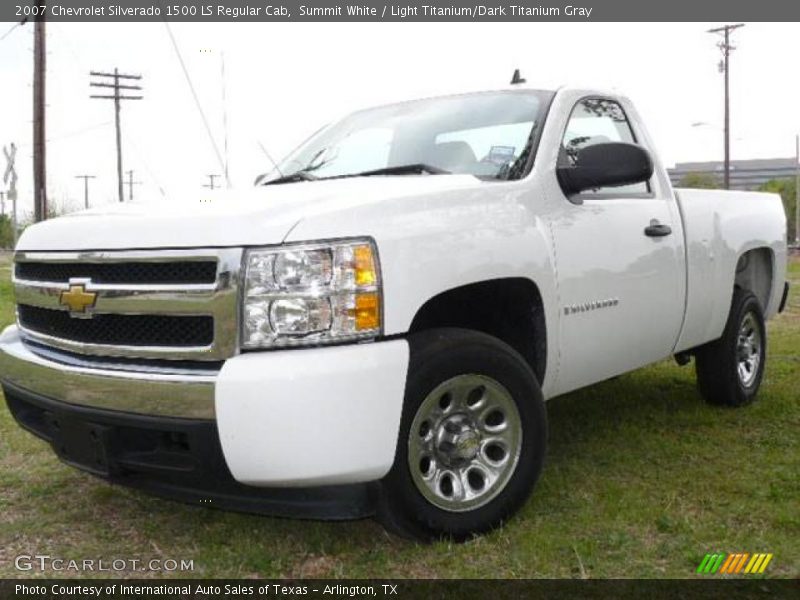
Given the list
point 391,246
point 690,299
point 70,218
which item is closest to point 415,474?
point 391,246

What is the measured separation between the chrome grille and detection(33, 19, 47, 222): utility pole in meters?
17.5

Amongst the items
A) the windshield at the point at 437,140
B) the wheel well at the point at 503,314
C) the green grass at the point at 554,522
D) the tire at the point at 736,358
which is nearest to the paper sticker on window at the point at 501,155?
the windshield at the point at 437,140

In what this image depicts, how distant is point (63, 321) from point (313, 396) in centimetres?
124

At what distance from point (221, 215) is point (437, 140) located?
1559mm

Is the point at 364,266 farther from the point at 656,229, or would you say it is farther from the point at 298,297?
the point at 656,229

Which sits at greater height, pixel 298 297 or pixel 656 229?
pixel 656 229

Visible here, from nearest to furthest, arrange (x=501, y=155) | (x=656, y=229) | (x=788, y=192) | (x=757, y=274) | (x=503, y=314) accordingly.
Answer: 1. (x=503, y=314)
2. (x=501, y=155)
3. (x=656, y=229)
4. (x=757, y=274)
5. (x=788, y=192)

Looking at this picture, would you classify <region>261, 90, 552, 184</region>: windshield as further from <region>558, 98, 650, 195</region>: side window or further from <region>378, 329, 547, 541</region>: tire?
<region>378, 329, 547, 541</region>: tire

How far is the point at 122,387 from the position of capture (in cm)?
290

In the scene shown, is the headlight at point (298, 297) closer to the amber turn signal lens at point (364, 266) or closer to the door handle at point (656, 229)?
the amber turn signal lens at point (364, 266)

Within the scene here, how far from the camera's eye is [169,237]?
2861 millimetres

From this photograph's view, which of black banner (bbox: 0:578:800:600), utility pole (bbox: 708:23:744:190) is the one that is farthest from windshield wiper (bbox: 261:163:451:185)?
utility pole (bbox: 708:23:744:190)

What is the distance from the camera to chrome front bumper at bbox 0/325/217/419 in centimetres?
274

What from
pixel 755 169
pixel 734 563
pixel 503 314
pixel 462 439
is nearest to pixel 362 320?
pixel 462 439
